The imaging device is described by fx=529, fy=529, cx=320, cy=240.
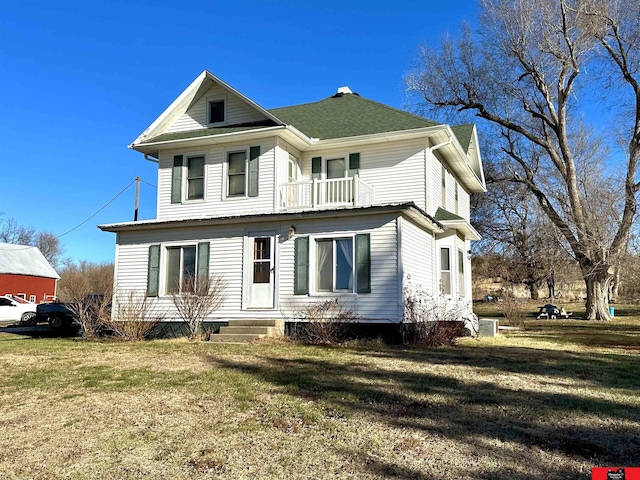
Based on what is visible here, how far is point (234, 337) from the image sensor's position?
13.7m

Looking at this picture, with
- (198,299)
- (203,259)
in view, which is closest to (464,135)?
(203,259)

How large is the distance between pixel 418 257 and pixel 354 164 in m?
3.49

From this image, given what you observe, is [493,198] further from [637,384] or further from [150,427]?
[150,427]

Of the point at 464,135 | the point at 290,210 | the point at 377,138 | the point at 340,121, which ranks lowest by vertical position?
the point at 290,210

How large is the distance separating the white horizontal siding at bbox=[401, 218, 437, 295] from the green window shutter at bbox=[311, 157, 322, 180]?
142 inches

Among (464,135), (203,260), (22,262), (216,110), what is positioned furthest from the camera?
(22,262)

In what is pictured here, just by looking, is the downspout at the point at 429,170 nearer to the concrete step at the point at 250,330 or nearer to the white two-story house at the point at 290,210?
the white two-story house at the point at 290,210

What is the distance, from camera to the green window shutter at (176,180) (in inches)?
643

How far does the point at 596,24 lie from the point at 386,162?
47.9ft

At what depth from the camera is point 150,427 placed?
5543mm

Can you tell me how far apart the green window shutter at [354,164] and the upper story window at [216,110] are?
422 cm

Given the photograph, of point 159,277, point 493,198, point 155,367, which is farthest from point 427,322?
point 493,198

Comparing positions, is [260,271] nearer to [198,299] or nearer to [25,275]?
[198,299]

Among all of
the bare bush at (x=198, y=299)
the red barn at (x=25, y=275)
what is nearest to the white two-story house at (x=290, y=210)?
the bare bush at (x=198, y=299)
